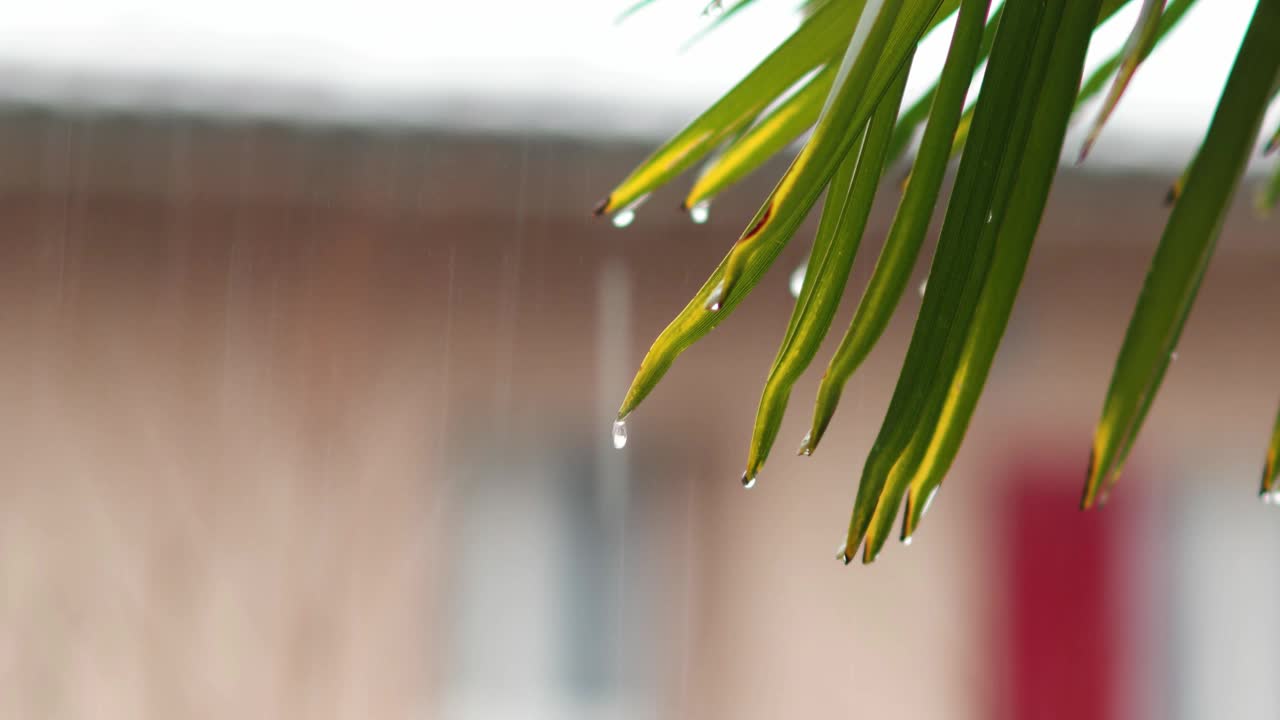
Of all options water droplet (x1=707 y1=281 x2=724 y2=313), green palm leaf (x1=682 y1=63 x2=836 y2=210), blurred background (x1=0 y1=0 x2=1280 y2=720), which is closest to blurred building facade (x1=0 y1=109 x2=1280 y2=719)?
blurred background (x1=0 y1=0 x2=1280 y2=720)

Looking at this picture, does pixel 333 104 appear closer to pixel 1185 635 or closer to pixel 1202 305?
pixel 1202 305

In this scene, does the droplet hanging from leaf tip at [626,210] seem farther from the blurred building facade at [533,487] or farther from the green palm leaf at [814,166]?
the blurred building facade at [533,487]

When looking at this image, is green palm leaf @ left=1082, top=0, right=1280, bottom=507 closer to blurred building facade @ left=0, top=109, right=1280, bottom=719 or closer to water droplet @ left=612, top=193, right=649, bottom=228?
→ water droplet @ left=612, top=193, right=649, bottom=228

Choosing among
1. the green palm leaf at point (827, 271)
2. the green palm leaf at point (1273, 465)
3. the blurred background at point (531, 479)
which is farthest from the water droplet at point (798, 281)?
the blurred background at point (531, 479)

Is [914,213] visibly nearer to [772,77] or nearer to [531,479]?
[772,77]

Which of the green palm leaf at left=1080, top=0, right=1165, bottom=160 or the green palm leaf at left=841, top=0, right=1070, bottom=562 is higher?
the green palm leaf at left=1080, top=0, right=1165, bottom=160

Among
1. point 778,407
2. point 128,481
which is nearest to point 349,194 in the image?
point 128,481
